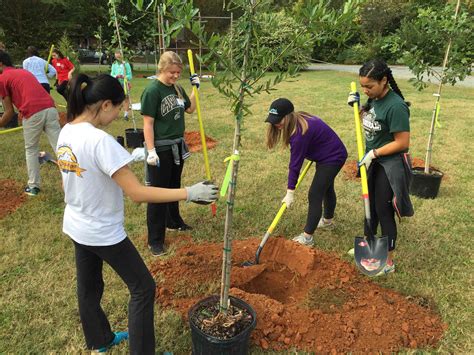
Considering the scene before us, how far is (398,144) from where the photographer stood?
124 inches

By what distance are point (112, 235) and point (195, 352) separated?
1.04 m

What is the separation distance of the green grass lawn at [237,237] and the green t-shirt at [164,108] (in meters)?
0.72

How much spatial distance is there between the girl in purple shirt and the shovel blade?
63 cm

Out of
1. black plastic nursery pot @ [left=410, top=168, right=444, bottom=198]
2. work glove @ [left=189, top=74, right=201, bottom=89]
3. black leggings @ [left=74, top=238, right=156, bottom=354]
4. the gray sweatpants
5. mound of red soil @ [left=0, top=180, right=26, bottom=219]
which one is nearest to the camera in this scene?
black leggings @ [left=74, top=238, right=156, bottom=354]

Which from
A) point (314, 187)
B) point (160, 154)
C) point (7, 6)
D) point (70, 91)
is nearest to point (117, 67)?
point (160, 154)

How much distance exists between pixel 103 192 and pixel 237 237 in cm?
246

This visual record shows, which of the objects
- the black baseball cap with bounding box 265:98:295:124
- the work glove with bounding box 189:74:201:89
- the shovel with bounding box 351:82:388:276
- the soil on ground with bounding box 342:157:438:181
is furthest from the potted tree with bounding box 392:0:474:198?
the work glove with bounding box 189:74:201:89

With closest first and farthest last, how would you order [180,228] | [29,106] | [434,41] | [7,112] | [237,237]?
[237,237]
[180,228]
[7,112]
[29,106]
[434,41]

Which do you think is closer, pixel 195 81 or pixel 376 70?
pixel 376 70

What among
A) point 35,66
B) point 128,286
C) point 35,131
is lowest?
point 128,286

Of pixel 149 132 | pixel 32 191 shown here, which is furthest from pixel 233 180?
pixel 32 191

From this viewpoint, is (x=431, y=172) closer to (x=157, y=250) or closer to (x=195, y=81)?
(x=195, y=81)

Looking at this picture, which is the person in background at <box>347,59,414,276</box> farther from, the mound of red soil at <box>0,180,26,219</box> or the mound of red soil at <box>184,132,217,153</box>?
the mound of red soil at <box>184,132,217,153</box>

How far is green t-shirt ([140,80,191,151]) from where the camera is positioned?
3.64m
